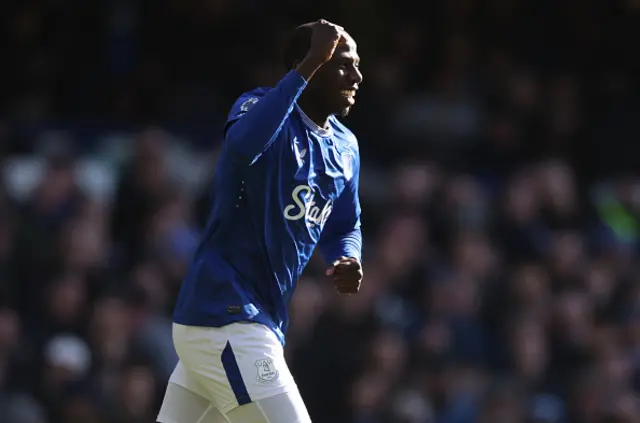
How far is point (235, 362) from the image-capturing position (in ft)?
15.7

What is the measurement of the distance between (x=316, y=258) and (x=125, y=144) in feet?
6.35

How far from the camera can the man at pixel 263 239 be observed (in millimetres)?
4750

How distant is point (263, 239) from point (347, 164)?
1.73 ft

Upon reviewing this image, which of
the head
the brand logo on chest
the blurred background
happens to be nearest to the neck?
the head

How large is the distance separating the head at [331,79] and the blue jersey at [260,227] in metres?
0.08

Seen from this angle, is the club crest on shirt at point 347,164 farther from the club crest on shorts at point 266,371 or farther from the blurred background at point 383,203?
the blurred background at point 383,203

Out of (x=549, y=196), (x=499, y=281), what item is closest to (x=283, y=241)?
(x=499, y=281)

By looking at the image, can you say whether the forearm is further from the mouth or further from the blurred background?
the blurred background

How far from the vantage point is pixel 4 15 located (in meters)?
11.1

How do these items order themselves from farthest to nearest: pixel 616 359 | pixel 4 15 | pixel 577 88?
pixel 577 88
pixel 4 15
pixel 616 359

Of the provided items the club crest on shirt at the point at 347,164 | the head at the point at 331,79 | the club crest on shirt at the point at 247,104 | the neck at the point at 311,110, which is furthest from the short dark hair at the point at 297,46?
the club crest on shirt at the point at 347,164

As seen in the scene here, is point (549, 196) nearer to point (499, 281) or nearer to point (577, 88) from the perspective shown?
point (499, 281)

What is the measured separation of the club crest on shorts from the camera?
477 centimetres

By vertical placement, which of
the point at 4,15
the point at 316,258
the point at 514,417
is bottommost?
the point at 514,417
